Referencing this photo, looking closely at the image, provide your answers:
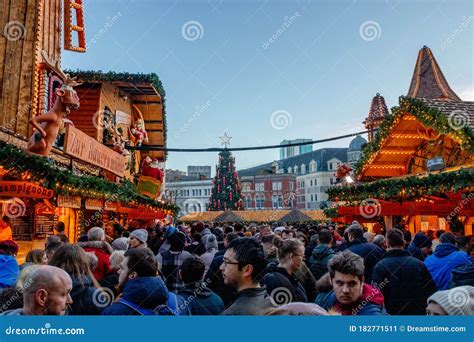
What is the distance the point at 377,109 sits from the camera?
102ft

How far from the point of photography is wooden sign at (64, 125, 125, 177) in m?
9.83

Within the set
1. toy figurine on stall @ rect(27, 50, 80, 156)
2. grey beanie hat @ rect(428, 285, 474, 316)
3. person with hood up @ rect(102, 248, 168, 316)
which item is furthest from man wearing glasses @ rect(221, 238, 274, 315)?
toy figurine on stall @ rect(27, 50, 80, 156)

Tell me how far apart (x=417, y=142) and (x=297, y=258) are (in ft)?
37.1

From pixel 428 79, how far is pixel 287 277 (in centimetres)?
2198

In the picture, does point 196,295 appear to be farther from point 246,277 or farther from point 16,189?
point 16,189

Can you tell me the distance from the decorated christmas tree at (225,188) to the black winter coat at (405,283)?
183ft

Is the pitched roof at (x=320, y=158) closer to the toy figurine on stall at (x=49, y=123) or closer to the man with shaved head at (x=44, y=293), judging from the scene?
the toy figurine on stall at (x=49, y=123)

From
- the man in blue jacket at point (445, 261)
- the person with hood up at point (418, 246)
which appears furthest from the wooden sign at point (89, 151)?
the man in blue jacket at point (445, 261)

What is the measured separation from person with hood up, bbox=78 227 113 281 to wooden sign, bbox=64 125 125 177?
3.95 meters

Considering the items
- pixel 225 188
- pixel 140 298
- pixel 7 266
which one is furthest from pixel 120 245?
pixel 225 188

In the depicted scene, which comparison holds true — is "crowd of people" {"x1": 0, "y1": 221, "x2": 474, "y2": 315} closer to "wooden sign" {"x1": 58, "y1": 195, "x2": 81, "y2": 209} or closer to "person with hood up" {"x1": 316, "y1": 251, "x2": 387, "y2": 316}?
"person with hood up" {"x1": 316, "y1": 251, "x2": 387, "y2": 316}

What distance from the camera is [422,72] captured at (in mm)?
24094

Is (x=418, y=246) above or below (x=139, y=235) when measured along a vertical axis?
below

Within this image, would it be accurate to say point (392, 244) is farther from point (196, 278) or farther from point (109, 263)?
point (109, 263)
